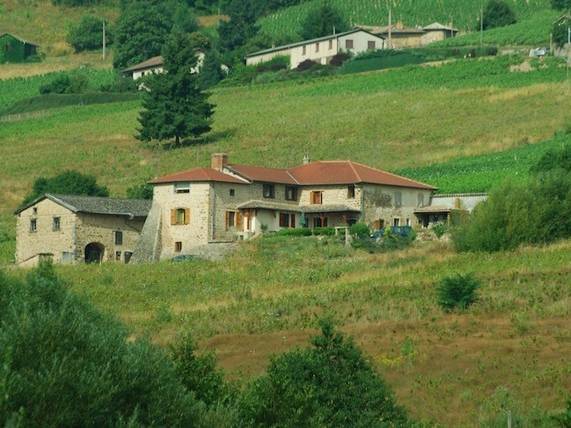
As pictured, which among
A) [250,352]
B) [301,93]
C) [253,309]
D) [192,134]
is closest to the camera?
[250,352]

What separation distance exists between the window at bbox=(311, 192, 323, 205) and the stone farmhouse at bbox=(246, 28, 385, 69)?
6509 centimetres

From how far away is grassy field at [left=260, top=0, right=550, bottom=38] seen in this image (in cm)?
17938

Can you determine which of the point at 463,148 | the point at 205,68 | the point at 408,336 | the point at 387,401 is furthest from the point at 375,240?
the point at 205,68

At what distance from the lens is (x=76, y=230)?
284ft

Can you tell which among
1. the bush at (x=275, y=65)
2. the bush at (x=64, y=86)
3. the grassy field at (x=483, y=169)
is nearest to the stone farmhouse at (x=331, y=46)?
the bush at (x=275, y=65)

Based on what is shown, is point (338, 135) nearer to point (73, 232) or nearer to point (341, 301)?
point (73, 232)

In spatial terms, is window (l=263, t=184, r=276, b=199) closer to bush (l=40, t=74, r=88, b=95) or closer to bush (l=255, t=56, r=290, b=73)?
bush (l=40, t=74, r=88, b=95)

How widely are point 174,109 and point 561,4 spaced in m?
62.3

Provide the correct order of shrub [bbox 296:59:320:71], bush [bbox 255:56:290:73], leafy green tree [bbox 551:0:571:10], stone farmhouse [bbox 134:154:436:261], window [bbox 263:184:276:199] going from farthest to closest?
leafy green tree [bbox 551:0:571:10]
bush [bbox 255:56:290:73]
shrub [bbox 296:59:320:71]
window [bbox 263:184:276:199]
stone farmhouse [bbox 134:154:436:261]

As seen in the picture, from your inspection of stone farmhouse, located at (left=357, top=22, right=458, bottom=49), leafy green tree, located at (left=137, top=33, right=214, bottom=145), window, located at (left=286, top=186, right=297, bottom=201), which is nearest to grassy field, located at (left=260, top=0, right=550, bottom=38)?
stone farmhouse, located at (left=357, top=22, right=458, bottom=49)

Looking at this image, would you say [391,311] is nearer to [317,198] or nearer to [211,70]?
[317,198]

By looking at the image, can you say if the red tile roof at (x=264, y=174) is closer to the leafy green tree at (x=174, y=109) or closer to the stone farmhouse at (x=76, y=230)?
the stone farmhouse at (x=76, y=230)

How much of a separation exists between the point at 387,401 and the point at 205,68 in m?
111

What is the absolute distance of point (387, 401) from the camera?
46.0 meters
